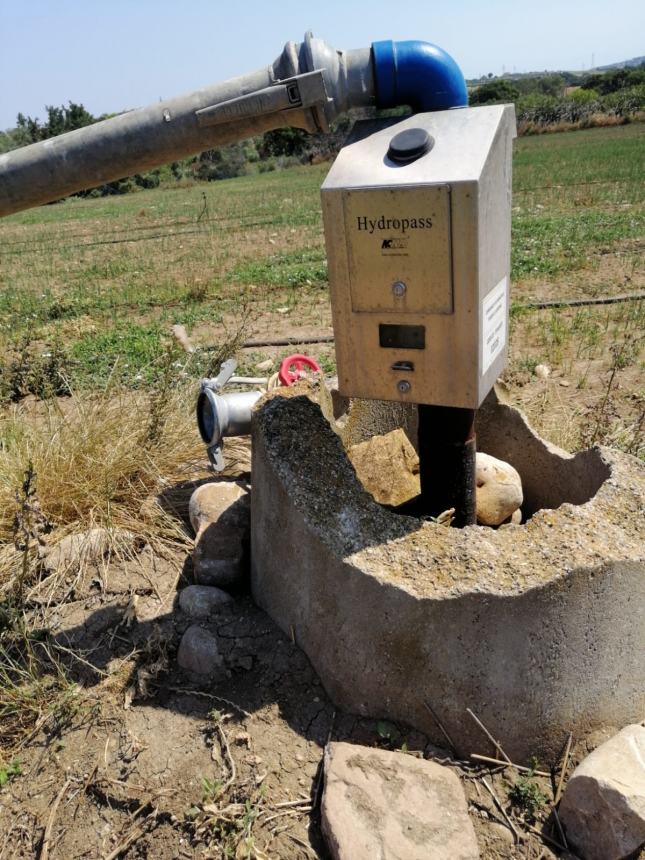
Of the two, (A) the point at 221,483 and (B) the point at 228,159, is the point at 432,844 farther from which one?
(B) the point at 228,159

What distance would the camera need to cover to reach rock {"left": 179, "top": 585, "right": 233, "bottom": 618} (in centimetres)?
284

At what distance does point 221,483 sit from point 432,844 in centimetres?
175

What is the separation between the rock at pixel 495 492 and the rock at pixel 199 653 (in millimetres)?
1139

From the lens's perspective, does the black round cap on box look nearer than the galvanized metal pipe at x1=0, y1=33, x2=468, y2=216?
Yes

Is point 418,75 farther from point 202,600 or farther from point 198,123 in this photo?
point 202,600

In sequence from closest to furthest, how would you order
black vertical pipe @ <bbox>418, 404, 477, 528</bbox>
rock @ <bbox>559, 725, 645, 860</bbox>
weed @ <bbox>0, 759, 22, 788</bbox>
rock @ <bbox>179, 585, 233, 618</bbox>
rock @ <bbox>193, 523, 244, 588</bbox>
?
1. rock @ <bbox>559, 725, 645, 860</bbox>
2. weed @ <bbox>0, 759, 22, 788</bbox>
3. black vertical pipe @ <bbox>418, 404, 477, 528</bbox>
4. rock @ <bbox>179, 585, 233, 618</bbox>
5. rock @ <bbox>193, 523, 244, 588</bbox>

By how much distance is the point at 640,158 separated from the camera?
67.0ft

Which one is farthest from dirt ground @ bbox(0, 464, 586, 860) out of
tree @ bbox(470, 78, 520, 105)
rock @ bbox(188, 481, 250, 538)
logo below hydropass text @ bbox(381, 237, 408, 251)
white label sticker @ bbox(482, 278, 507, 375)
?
tree @ bbox(470, 78, 520, 105)

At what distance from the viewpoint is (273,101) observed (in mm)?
2160

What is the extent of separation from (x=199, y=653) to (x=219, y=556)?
470 millimetres

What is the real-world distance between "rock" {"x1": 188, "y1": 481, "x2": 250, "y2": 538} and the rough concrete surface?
0.57m

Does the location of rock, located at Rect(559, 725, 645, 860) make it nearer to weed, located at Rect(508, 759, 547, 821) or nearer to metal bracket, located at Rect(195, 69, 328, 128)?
weed, located at Rect(508, 759, 547, 821)

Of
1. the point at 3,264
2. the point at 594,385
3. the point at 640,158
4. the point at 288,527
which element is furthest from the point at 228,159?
the point at 288,527

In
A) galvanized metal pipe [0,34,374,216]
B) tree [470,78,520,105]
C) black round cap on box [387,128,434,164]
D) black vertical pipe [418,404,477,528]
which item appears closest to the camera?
black round cap on box [387,128,434,164]
